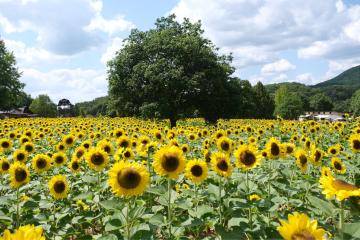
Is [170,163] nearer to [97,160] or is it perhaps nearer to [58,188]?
[97,160]

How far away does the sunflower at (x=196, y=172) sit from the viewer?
5.33 m

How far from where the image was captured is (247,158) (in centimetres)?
565

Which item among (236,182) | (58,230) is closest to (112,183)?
(58,230)

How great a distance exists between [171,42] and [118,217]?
25.1 m

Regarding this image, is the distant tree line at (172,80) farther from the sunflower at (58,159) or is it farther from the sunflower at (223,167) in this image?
the sunflower at (223,167)

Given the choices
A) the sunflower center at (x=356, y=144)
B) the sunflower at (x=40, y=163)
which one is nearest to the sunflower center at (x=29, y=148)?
the sunflower at (x=40, y=163)

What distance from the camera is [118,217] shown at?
405 cm

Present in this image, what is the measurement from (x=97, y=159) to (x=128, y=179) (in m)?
2.17

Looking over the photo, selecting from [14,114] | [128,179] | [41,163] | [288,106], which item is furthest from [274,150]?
[288,106]

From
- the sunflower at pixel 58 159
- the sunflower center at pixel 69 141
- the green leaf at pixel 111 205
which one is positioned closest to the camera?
the green leaf at pixel 111 205

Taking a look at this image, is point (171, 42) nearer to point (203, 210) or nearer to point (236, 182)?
point (236, 182)

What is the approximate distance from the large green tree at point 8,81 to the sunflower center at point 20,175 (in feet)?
175

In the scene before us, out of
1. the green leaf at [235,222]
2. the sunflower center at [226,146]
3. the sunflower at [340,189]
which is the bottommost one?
the green leaf at [235,222]

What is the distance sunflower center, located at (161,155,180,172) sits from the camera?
4.83m
